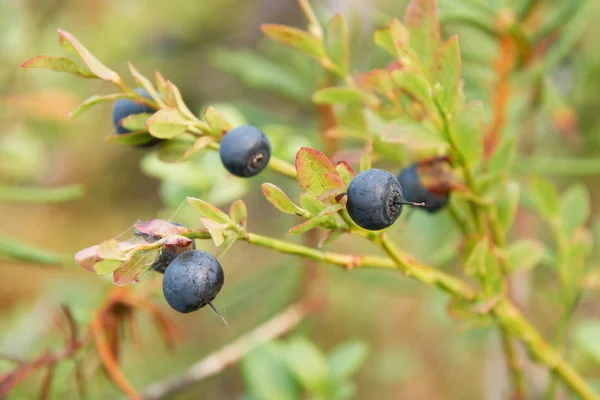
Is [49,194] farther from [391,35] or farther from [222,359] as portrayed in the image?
[391,35]

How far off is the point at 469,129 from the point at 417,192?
11cm

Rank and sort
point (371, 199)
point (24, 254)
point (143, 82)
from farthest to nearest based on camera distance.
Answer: point (24, 254) < point (143, 82) < point (371, 199)

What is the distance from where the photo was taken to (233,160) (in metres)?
0.60

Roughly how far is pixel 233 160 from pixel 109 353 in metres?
0.44

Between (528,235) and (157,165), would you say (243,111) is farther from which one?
(528,235)

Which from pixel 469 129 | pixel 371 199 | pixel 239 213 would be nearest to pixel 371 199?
pixel 371 199

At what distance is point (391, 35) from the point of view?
0.68 meters

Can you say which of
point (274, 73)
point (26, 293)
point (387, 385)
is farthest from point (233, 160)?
point (26, 293)

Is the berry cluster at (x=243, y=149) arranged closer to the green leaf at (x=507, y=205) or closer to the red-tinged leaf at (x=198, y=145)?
the red-tinged leaf at (x=198, y=145)

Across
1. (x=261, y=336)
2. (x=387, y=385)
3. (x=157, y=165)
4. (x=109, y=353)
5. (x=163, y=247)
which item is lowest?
(x=387, y=385)

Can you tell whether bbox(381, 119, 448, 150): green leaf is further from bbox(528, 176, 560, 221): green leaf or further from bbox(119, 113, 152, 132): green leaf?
bbox(528, 176, 560, 221): green leaf

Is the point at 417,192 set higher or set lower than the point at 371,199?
lower

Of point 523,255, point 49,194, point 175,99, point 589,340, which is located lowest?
point 589,340

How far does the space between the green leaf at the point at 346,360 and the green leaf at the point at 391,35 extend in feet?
2.03
